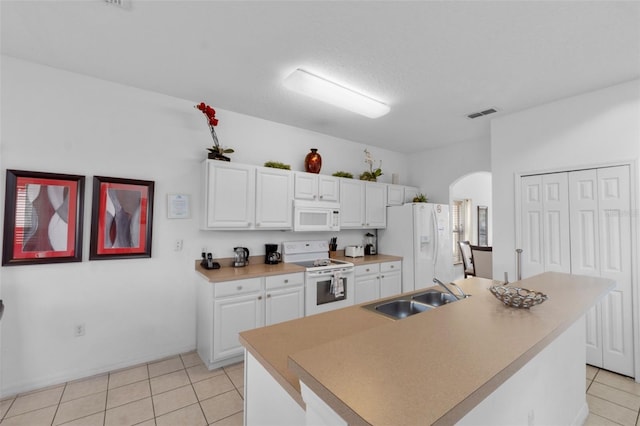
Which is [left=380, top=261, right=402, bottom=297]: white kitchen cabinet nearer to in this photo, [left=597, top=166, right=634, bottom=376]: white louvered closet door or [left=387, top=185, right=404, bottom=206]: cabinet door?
[left=387, top=185, right=404, bottom=206]: cabinet door

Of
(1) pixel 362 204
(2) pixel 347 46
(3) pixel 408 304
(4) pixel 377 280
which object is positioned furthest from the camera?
(1) pixel 362 204

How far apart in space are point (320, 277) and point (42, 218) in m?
2.69

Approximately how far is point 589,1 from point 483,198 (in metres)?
6.36

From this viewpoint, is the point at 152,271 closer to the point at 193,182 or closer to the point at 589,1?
the point at 193,182

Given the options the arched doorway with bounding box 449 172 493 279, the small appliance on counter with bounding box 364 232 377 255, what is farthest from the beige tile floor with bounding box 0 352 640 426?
the arched doorway with bounding box 449 172 493 279

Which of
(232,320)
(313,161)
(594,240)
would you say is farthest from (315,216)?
(594,240)

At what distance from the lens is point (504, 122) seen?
3443mm

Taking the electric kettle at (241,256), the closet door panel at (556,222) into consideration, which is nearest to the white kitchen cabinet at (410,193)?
the closet door panel at (556,222)

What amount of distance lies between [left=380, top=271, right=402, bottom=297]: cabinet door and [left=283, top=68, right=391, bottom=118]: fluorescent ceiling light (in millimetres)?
2314

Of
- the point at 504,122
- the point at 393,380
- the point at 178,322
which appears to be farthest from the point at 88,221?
the point at 504,122

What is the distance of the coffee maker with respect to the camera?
350 centimetres

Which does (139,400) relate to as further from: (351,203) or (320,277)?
(351,203)

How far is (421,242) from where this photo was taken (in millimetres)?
4289

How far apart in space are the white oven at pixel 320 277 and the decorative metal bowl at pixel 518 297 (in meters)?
2.07
